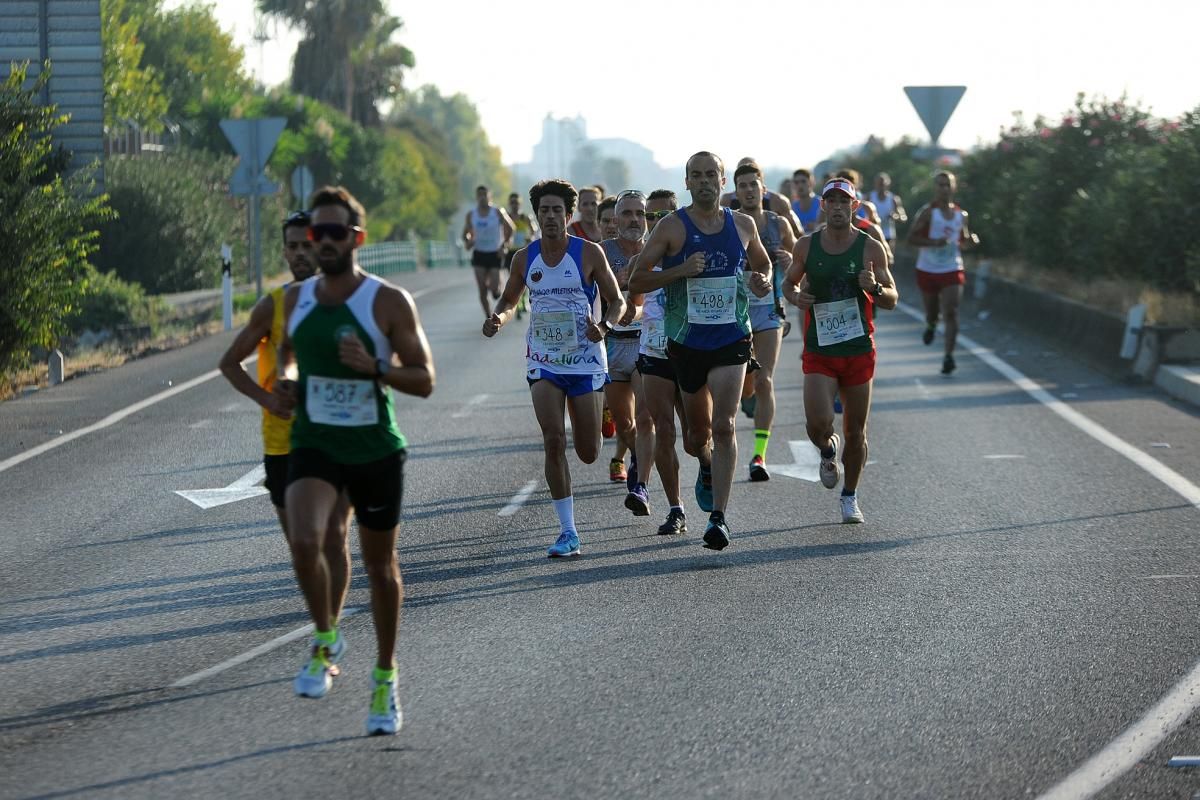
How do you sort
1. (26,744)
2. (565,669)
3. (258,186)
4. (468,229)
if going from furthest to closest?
(258,186)
(468,229)
(565,669)
(26,744)

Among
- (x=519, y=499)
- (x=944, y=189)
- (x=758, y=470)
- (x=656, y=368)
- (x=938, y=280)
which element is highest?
(x=944, y=189)

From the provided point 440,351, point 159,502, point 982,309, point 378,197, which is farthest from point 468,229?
point 378,197

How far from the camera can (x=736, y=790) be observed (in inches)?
256

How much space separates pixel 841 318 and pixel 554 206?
2066 millimetres

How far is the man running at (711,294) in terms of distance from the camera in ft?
36.3

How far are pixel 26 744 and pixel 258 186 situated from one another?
1015 inches

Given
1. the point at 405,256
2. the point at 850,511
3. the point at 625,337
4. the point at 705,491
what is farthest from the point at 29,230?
the point at 405,256

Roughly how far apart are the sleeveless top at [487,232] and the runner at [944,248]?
30.3 feet

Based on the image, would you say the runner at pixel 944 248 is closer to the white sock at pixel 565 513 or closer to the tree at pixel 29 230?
the tree at pixel 29 230

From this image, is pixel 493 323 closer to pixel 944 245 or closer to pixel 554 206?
pixel 554 206

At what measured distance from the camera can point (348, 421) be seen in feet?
23.4

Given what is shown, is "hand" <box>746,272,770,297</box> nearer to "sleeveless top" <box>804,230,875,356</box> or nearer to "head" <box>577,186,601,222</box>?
"sleeveless top" <box>804,230,875,356</box>

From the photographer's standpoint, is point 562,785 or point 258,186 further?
point 258,186

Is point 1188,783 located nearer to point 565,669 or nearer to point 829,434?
point 565,669
